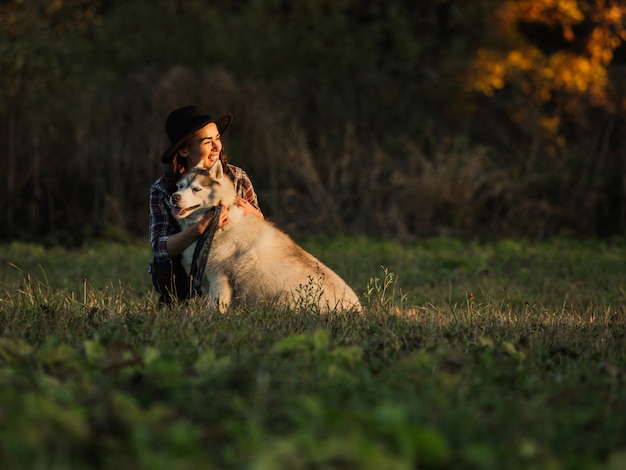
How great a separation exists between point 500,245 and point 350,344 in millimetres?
7412

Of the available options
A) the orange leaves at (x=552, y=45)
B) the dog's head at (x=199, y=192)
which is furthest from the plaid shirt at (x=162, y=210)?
the orange leaves at (x=552, y=45)

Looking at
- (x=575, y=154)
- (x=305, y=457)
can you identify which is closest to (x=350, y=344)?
(x=305, y=457)

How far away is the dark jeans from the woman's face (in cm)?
81

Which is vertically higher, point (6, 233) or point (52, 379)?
point (52, 379)

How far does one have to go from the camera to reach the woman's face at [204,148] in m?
6.70

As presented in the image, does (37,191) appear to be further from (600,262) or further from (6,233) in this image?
(600,262)

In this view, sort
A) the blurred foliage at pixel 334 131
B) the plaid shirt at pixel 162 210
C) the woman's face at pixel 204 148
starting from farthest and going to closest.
→ the blurred foliage at pixel 334 131 → the plaid shirt at pixel 162 210 → the woman's face at pixel 204 148

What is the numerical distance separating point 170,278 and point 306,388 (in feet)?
11.2

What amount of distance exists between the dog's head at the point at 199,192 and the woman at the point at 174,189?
0.09m

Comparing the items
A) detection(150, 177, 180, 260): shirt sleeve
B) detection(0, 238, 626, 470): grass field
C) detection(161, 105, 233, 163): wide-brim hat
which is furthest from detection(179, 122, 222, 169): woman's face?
detection(0, 238, 626, 470): grass field

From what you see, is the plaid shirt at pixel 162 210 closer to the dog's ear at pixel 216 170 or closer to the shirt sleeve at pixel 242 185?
the shirt sleeve at pixel 242 185

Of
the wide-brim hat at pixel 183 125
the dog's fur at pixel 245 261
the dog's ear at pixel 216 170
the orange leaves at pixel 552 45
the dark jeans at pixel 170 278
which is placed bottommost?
the dark jeans at pixel 170 278

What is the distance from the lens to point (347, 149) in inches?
570

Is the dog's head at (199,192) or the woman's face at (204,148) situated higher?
the woman's face at (204,148)
